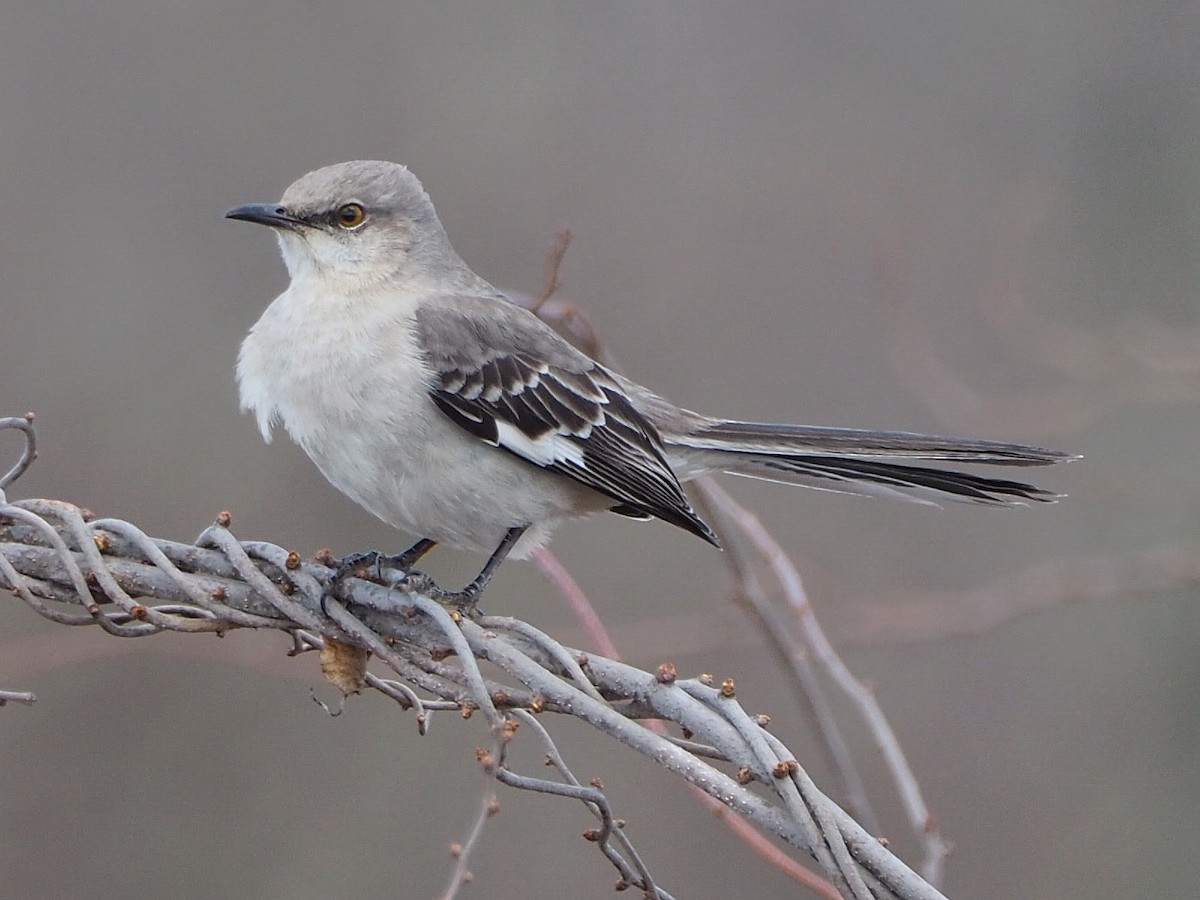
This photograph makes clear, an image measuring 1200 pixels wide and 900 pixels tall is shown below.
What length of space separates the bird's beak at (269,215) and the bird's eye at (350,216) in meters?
0.10

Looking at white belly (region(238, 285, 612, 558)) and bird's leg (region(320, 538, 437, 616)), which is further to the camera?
white belly (region(238, 285, 612, 558))

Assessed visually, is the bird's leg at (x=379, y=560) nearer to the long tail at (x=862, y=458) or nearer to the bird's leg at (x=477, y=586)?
the bird's leg at (x=477, y=586)

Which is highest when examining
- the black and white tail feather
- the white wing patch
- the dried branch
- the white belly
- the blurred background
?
the blurred background

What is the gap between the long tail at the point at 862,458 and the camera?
3.02 m

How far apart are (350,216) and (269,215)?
0.21 metres

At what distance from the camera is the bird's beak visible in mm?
3355

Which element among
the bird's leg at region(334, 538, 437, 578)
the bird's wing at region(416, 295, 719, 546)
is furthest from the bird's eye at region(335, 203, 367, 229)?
the bird's leg at region(334, 538, 437, 578)

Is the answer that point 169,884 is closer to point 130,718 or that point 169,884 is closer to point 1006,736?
point 130,718

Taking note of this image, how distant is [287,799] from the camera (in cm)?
549

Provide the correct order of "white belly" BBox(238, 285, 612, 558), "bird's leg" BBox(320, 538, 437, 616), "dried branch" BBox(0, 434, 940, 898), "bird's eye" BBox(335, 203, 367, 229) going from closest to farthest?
"dried branch" BBox(0, 434, 940, 898)
"bird's leg" BBox(320, 538, 437, 616)
"white belly" BBox(238, 285, 612, 558)
"bird's eye" BBox(335, 203, 367, 229)

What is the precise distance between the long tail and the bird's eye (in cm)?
99

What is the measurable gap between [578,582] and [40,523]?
470 centimetres

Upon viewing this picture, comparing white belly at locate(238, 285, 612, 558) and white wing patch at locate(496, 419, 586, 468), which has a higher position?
white wing patch at locate(496, 419, 586, 468)

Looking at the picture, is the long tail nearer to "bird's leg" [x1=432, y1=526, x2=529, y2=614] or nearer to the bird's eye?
"bird's leg" [x1=432, y1=526, x2=529, y2=614]
